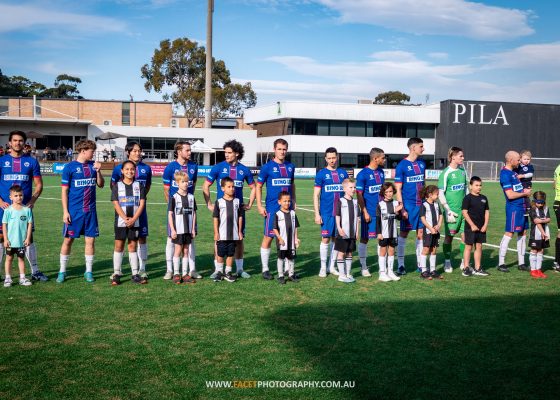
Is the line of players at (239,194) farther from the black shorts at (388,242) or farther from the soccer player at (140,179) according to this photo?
the black shorts at (388,242)

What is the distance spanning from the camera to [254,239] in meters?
12.7

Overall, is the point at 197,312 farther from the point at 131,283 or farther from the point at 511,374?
the point at 511,374

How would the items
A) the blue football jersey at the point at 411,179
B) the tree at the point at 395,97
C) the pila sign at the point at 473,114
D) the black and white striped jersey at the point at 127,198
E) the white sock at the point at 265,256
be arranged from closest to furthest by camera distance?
the black and white striped jersey at the point at 127,198 → the white sock at the point at 265,256 → the blue football jersey at the point at 411,179 → the pila sign at the point at 473,114 → the tree at the point at 395,97

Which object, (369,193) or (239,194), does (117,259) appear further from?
(369,193)

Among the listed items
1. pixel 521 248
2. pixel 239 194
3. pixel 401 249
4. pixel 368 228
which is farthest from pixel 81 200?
pixel 521 248

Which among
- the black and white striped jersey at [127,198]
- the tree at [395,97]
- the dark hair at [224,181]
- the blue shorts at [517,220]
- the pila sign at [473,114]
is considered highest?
the tree at [395,97]

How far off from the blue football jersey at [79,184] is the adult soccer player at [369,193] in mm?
4266

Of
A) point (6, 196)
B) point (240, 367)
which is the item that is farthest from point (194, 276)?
point (240, 367)

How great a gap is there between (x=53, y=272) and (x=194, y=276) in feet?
7.98

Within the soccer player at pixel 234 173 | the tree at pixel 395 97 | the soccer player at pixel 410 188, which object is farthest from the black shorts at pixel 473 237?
the tree at pixel 395 97

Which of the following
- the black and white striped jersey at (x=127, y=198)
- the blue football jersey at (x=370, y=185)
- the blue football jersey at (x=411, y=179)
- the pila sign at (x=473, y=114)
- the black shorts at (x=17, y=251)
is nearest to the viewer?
the black shorts at (x=17, y=251)

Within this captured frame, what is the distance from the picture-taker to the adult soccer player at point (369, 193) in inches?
338

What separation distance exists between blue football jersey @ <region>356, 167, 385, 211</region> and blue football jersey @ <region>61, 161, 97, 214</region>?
4.28 meters

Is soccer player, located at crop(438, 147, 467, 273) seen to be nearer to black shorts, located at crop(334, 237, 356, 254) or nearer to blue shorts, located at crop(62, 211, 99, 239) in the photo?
black shorts, located at crop(334, 237, 356, 254)
